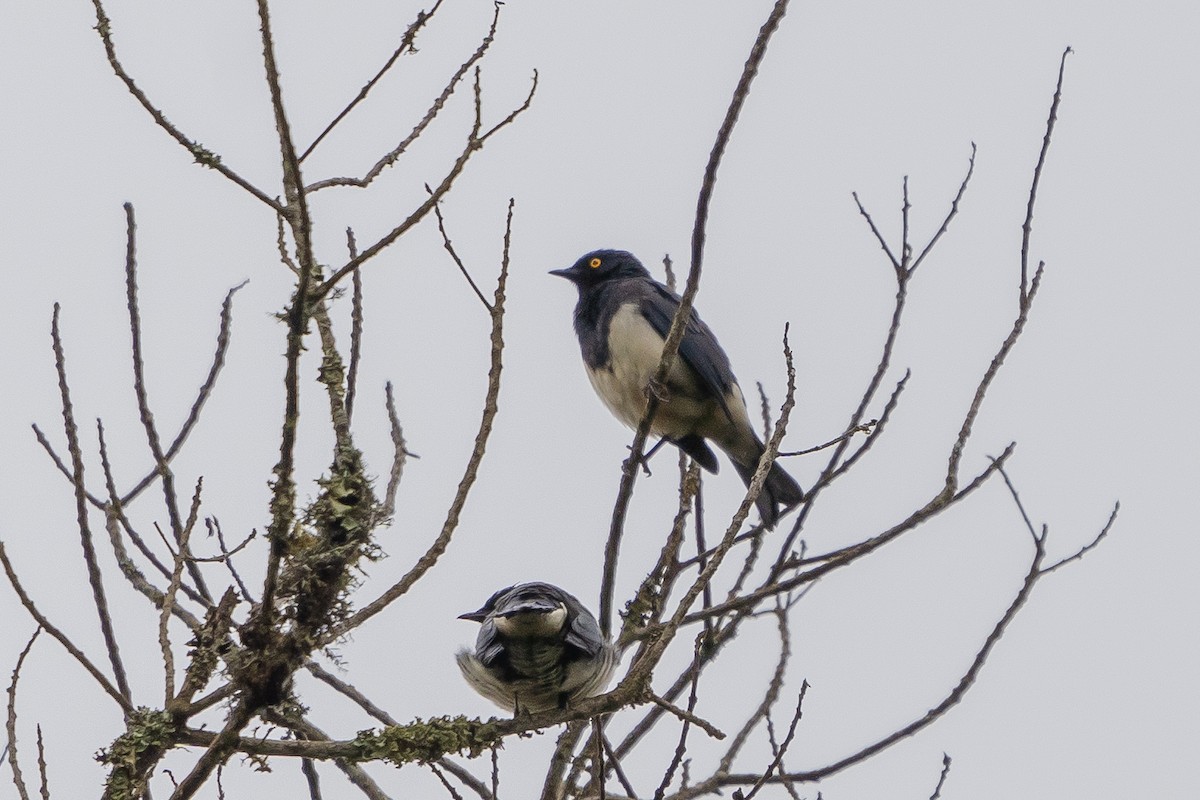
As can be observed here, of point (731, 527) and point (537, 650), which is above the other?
point (537, 650)

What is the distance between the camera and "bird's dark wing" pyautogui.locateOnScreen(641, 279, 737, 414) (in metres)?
6.79

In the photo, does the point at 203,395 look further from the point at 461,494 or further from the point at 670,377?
the point at 670,377

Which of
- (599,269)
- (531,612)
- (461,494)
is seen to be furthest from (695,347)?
(461,494)

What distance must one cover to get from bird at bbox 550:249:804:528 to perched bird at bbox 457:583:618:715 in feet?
8.05

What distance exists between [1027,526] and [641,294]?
337 centimetres

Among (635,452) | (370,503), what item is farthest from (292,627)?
(635,452)

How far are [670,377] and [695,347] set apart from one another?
270 millimetres

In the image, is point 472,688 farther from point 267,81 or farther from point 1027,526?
point 267,81

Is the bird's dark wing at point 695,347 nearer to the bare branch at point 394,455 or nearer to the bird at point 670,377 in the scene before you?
the bird at point 670,377

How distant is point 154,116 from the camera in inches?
110

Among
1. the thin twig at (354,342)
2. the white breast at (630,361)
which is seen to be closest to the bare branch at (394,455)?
the thin twig at (354,342)

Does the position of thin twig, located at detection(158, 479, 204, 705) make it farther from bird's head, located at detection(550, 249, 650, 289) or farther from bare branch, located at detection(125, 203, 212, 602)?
Answer: bird's head, located at detection(550, 249, 650, 289)

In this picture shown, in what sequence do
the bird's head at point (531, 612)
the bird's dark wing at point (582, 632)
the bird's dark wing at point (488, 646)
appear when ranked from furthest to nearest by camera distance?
Result: 1. the bird's dark wing at point (488, 646)
2. the bird's dark wing at point (582, 632)
3. the bird's head at point (531, 612)

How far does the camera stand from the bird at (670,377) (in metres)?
6.69
